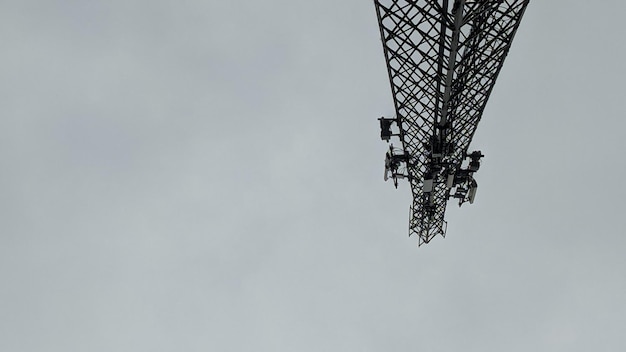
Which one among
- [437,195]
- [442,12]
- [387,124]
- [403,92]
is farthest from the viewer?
[437,195]

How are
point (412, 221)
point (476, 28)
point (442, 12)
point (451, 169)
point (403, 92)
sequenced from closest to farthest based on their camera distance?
point (442, 12)
point (476, 28)
point (403, 92)
point (451, 169)
point (412, 221)

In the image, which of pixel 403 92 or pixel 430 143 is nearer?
pixel 403 92

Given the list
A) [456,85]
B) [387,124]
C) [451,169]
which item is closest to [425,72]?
[456,85]

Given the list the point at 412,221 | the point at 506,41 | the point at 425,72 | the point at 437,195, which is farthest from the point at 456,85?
the point at 412,221

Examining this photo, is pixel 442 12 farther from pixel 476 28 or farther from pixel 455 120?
pixel 455 120

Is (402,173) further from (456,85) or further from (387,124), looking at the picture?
(456,85)

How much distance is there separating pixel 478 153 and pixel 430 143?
3121mm

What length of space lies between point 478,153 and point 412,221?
33.4 feet

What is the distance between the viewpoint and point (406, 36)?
41.6 feet

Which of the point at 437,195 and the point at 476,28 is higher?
the point at 437,195

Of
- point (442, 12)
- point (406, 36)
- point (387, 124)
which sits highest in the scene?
point (387, 124)

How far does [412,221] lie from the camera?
28.5m

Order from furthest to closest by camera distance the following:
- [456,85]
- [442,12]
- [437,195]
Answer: [437,195], [456,85], [442,12]

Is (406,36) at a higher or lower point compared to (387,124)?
lower
